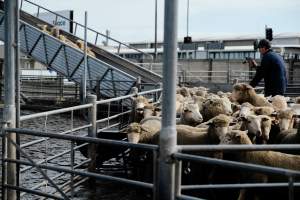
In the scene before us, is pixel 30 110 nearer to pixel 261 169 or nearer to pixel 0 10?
pixel 0 10

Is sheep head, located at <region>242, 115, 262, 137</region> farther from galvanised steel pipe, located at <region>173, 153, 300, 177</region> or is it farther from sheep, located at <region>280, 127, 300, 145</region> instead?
galvanised steel pipe, located at <region>173, 153, 300, 177</region>

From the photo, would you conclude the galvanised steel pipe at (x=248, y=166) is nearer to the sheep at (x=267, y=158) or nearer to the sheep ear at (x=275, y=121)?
the sheep at (x=267, y=158)

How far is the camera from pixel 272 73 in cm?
1016

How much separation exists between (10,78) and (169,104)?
230 cm

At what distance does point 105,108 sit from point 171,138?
16842 mm

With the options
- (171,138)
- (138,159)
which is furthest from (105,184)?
(171,138)

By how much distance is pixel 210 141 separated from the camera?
273 inches

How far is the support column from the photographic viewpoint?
5.44m

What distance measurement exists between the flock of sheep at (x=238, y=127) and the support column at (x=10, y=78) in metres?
2.45

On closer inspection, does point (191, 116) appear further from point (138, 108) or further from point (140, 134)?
point (138, 108)

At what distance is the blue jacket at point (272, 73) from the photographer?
9.95 meters

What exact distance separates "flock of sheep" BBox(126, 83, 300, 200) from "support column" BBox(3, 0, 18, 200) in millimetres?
2446

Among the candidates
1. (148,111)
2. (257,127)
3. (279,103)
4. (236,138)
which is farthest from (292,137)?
(148,111)

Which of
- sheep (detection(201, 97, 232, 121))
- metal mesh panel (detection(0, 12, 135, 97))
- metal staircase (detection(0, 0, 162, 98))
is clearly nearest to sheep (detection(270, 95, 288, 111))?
sheep (detection(201, 97, 232, 121))
